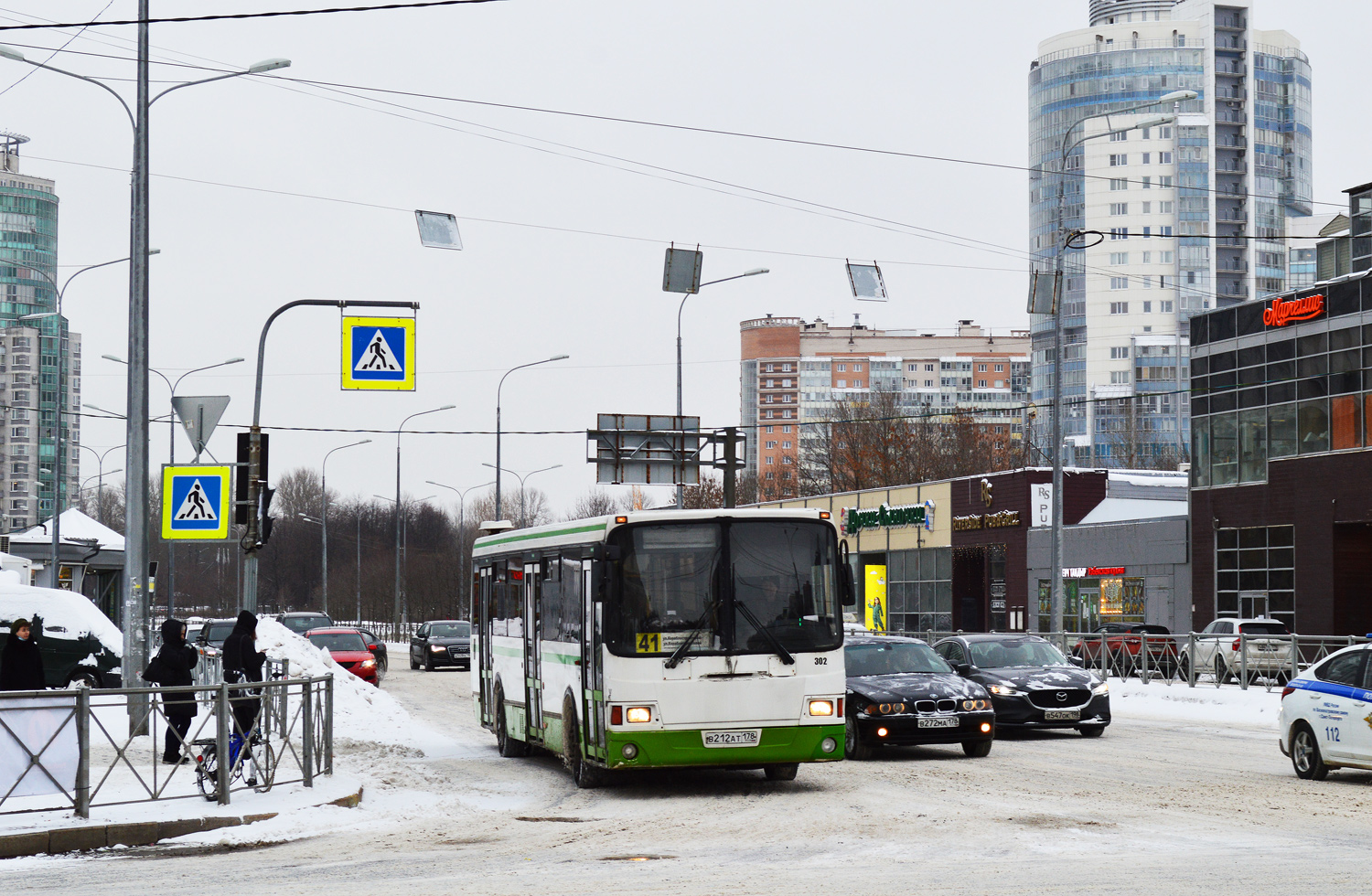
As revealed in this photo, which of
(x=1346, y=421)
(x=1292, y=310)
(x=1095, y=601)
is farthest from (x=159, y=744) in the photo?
(x=1095, y=601)

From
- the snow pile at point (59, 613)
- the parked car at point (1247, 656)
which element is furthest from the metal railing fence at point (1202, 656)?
the snow pile at point (59, 613)

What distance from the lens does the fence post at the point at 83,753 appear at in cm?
1259

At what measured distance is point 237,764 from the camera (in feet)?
45.6

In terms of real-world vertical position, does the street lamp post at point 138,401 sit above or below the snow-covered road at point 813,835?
above

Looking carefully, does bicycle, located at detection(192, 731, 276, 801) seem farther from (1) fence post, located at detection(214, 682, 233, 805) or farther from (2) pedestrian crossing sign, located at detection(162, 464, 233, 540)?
(2) pedestrian crossing sign, located at detection(162, 464, 233, 540)

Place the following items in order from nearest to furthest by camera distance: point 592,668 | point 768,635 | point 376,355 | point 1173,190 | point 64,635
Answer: point 768,635, point 592,668, point 376,355, point 64,635, point 1173,190

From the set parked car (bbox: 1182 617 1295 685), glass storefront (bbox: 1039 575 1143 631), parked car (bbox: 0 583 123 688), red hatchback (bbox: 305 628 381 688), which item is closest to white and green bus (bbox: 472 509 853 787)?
parked car (bbox: 0 583 123 688)

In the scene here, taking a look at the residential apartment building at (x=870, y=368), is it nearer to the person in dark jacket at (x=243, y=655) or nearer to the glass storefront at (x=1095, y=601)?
the glass storefront at (x=1095, y=601)

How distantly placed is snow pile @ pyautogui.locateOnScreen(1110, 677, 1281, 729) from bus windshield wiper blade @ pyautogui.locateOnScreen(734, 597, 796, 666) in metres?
13.7

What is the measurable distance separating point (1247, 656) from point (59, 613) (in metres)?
22.1

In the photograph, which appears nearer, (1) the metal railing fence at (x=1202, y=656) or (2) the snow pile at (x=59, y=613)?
(2) the snow pile at (x=59, y=613)

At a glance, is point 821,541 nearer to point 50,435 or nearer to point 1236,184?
point 1236,184

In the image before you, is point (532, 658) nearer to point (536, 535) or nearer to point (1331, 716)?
point (536, 535)

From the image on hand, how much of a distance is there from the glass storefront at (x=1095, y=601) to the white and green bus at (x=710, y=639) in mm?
38545
